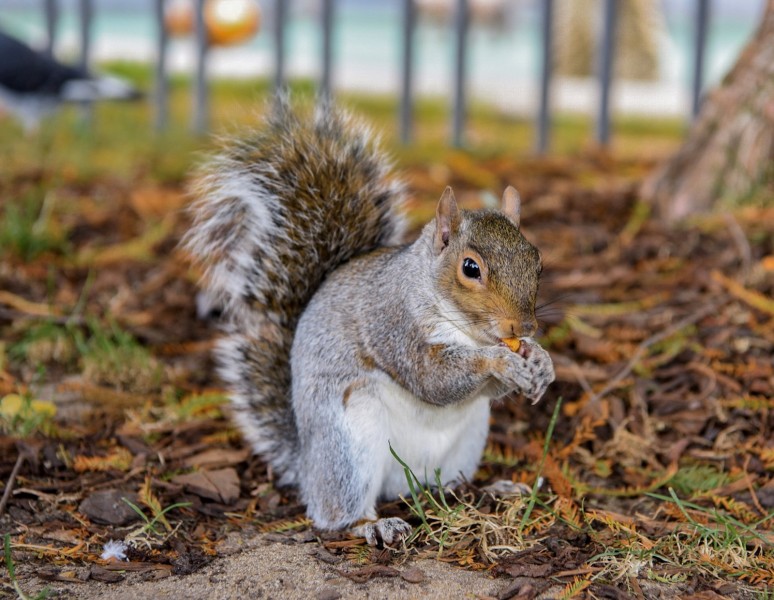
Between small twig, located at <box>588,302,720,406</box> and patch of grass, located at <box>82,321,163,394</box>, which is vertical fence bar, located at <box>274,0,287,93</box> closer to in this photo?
patch of grass, located at <box>82,321,163,394</box>

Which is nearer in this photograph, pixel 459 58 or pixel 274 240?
pixel 274 240

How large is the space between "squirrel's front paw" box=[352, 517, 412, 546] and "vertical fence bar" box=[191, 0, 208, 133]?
4.31m

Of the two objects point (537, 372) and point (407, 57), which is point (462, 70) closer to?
point (407, 57)

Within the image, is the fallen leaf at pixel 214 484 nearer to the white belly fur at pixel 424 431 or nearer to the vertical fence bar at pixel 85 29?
the white belly fur at pixel 424 431

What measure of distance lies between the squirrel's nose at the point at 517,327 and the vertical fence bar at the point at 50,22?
17.0 ft

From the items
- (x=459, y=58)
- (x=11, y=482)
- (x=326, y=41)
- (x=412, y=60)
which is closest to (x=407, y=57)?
(x=412, y=60)

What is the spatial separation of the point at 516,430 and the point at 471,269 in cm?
76

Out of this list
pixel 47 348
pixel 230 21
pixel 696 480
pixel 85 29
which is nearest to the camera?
pixel 696 480

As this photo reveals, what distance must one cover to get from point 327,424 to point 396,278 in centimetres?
34

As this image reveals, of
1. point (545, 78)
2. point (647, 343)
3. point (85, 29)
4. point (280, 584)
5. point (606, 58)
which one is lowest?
point (280, 584)

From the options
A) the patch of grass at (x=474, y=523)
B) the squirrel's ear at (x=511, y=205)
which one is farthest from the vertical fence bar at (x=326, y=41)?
the patch of grass at (x=474, y=523)

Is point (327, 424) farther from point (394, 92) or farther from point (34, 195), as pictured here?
point (394, 92)

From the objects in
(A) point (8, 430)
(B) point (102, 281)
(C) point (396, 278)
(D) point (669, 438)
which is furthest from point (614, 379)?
(B) point (102, 281)

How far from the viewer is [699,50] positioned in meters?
5.30
